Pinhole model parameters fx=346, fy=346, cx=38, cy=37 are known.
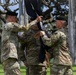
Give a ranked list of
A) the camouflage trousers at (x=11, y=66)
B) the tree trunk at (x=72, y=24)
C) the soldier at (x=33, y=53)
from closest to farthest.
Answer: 1. the camouflage trousers at (x=11, y=66)
2. the soldier at (x=33, y=53)
3. the tree trunk at (x=72, y=24)

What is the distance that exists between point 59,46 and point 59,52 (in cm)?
11

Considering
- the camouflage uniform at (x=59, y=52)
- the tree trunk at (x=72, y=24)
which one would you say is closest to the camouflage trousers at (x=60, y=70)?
the camouflage uniform at (x=59, y=52)

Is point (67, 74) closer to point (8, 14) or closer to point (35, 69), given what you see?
point (35, 69)

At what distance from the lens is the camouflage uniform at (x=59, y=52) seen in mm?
6449

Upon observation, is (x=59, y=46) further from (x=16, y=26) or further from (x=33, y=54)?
(x=16, y=26)

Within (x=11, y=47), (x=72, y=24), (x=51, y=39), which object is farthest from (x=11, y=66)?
(x=72, y=24)

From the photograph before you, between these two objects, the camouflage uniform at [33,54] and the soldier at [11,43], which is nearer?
the soldier at [11,43]

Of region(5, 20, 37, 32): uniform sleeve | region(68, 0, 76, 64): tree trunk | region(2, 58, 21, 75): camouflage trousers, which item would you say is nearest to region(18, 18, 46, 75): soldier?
region(5, 20, 37, 32): uniform sleeve

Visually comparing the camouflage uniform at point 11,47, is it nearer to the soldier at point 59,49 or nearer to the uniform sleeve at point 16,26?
the uniform sleeve at point 16,26

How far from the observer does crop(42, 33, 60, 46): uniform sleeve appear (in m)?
6.42

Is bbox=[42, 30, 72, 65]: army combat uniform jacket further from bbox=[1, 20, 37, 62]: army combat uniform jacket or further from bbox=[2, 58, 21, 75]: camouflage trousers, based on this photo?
bbox=[2, 58, 21, 75]: camouflage trousers

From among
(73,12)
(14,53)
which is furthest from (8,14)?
(73,12)

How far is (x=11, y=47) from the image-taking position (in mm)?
6461

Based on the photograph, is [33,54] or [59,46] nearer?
[59,46]
